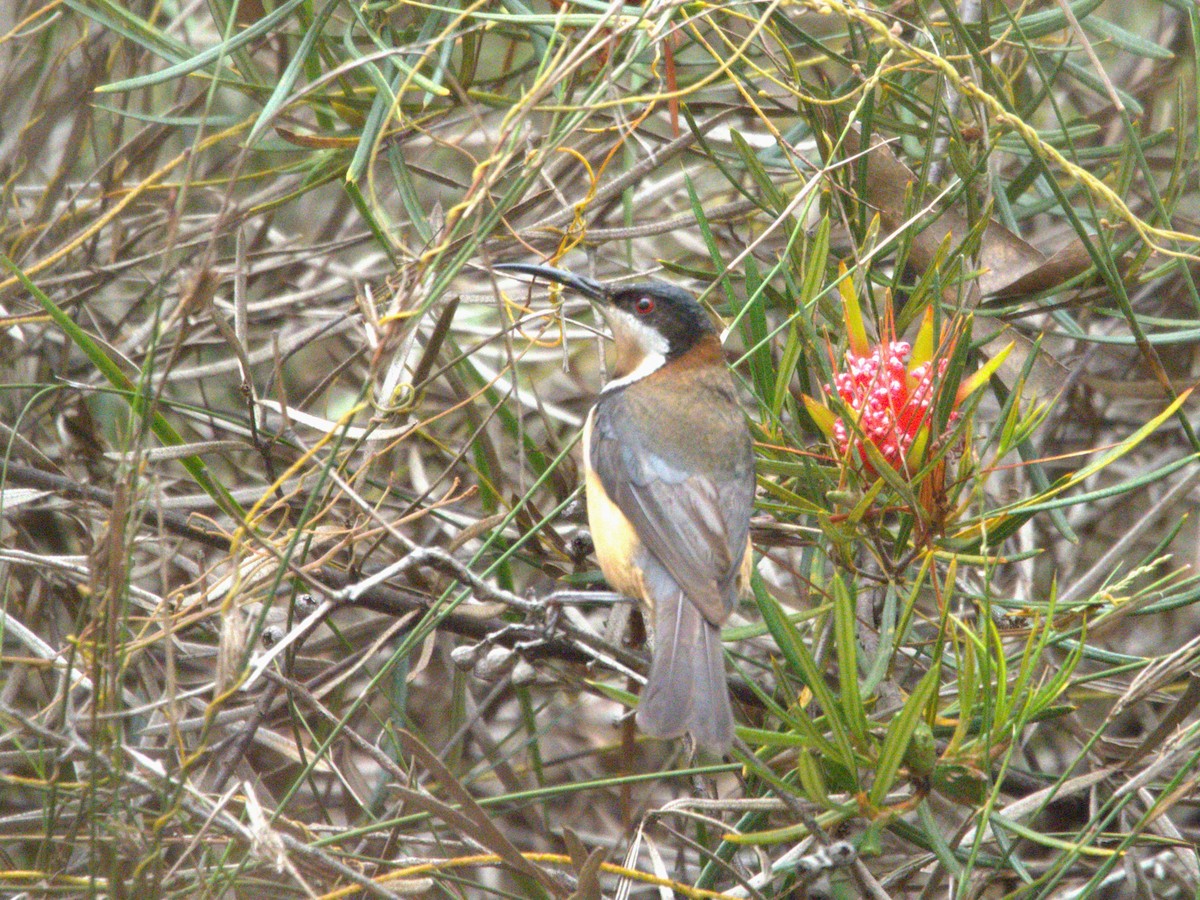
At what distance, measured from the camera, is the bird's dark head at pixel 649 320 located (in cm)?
391

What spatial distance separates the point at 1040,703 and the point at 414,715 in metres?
2.66

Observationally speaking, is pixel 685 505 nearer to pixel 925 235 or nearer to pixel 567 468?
pixel 567 468

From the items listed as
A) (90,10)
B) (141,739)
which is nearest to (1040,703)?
(141,739)

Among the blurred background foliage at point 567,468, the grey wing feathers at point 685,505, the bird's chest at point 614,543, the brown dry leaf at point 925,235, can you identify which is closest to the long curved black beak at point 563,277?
the blurred background foliage at point 567,468

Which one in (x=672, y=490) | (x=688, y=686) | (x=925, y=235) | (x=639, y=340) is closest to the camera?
(x=688, y=686)

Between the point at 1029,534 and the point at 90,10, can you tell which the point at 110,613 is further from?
the point at 1029,534

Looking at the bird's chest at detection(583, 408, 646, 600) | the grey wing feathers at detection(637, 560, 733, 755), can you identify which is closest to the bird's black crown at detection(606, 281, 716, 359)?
the bird's chest at detection(583, 408, 646, 600)

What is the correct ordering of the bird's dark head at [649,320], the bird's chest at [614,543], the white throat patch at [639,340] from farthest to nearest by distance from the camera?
the white throat patch at [639,340] < the bird's dark head at [649,320] < the bird's chest at [614,543]

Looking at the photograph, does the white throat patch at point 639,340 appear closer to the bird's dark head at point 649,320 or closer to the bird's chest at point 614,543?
the bird's dark head at point 649,320

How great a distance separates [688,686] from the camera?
2801 mm

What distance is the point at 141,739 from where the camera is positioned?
355cm

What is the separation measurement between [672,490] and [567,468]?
32 cm

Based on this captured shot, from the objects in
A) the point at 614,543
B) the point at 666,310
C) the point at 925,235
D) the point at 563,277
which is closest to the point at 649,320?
the point at 666,310

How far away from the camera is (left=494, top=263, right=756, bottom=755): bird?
2.86 m
